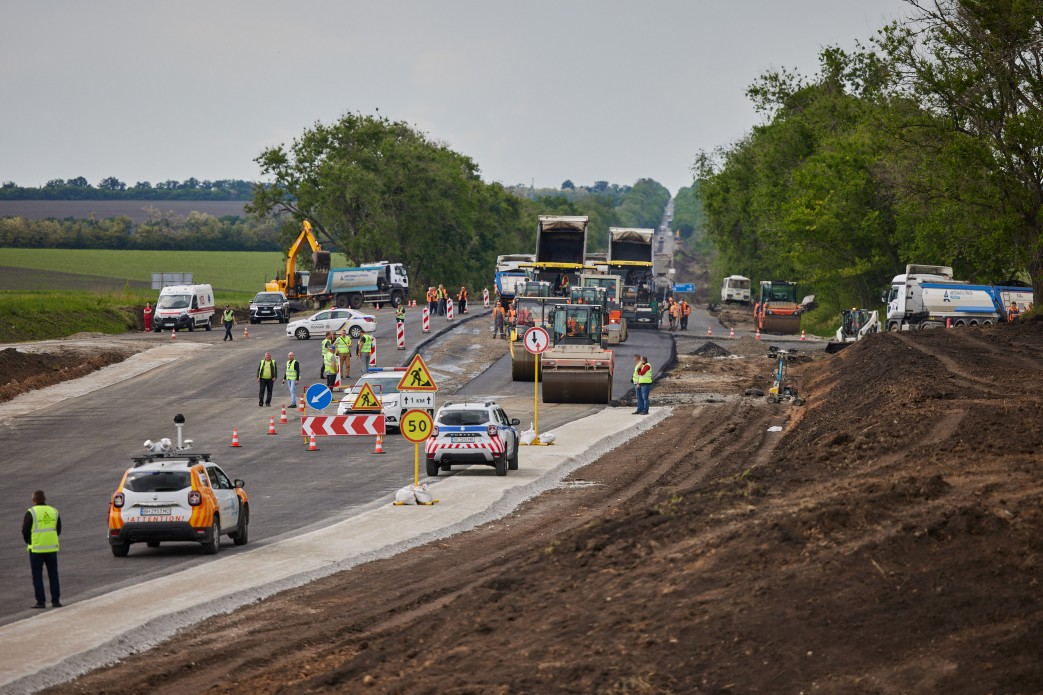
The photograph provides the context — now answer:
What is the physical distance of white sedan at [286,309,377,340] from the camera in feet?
200

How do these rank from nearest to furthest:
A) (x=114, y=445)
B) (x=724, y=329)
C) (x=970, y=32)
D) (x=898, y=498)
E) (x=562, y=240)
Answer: (x=898, y=498), (x=114, y=445), (x=970, y=32), (x=562, y=240), (x=724, y=329)

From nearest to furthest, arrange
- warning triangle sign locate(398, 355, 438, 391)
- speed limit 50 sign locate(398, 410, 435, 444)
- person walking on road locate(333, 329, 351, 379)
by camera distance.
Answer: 1. speed limit 50 sign locate(398, 410, 435, 444)
2. warning triangle sign locate(398, 355, 438, 391)
3. person walking on road locate(333, 329, 351, 379)

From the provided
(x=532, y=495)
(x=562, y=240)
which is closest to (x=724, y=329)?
(x=562, y=240)

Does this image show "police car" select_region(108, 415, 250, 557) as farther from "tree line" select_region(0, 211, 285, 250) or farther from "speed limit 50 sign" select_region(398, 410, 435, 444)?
"tree line" select_region(0, 211, 285, 250)

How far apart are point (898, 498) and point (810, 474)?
12.5 feet

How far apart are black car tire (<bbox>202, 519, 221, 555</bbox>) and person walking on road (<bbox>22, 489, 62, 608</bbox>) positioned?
11.4 feet

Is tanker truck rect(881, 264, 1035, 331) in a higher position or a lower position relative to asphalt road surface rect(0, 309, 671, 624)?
higher

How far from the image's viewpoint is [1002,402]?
85.1 feet

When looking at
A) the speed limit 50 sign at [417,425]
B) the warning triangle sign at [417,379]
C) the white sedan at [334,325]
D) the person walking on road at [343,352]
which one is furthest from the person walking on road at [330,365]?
the speed limit 50 sign at [417,425]

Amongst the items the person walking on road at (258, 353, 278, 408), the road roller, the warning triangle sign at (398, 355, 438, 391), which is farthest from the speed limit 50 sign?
the person walking on road at (258, 353, 278, 408)

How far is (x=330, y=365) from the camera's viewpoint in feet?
140

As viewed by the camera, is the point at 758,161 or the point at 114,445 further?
the point at 758,161

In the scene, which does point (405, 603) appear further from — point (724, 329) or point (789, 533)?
point (724, 329)

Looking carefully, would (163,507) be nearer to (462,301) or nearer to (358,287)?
(462,301)
